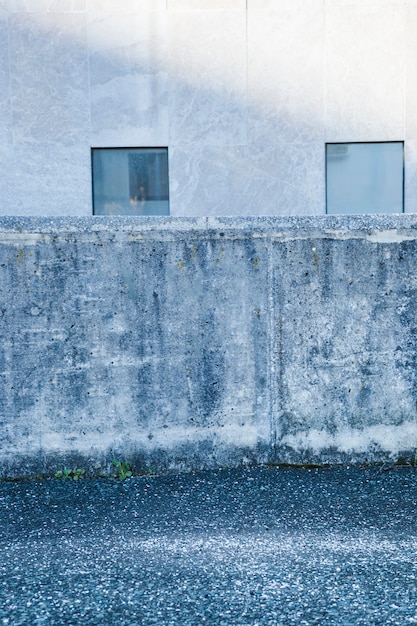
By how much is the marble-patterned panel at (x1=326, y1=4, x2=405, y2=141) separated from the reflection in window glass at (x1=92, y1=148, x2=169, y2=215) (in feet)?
7.68

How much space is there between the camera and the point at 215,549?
155 inches

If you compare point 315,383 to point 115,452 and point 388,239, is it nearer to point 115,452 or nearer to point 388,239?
point 388,239

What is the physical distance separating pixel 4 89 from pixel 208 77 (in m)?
2.70

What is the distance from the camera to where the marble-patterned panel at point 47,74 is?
907 centimetres

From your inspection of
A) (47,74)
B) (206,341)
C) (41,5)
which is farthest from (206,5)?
(206,341)

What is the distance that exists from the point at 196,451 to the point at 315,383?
3.46 feet

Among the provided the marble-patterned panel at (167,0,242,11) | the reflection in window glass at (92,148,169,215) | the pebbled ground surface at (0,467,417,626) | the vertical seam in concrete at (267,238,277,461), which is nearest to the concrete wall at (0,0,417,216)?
the marble-patterned panel at (167,0,242,11)

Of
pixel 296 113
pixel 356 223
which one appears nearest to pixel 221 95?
pixel 296 113

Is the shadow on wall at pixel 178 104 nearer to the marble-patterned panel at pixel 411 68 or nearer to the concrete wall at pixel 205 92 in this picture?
the concrete wall at pixel 205 92

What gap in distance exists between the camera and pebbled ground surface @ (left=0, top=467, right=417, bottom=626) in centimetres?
324

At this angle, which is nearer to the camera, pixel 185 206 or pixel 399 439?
pixel 399 439

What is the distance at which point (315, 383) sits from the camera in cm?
534

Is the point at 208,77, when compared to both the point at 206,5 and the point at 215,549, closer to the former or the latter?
the point at 206,5

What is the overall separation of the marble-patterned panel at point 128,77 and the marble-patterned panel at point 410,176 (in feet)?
10.7
